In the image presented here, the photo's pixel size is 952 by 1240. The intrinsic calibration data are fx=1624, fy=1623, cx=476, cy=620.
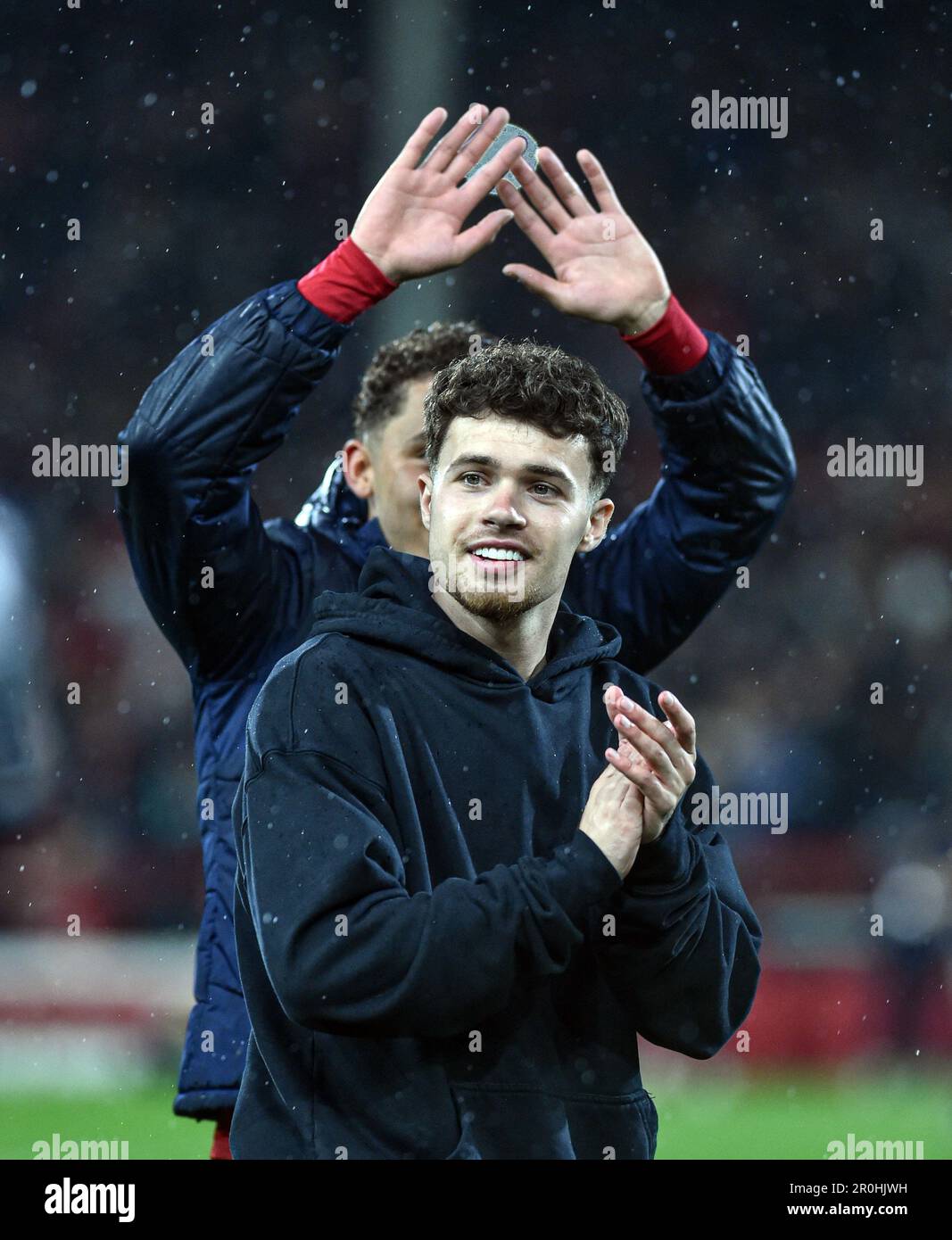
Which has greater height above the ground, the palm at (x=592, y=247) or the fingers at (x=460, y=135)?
the fingers at (x=460, y=135)

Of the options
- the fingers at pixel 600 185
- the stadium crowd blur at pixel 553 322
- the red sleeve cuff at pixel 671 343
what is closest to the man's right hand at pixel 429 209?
the fingers at pixel 600 185

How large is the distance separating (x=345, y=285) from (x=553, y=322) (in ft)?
22.2

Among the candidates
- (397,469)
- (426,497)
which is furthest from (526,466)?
(397,469)

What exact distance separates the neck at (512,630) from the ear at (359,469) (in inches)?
35.9

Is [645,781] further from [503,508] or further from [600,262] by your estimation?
[600,262]

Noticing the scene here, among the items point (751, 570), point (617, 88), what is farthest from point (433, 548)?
point (617, 88)

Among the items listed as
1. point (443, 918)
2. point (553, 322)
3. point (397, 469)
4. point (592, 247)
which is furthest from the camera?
point (553, 322)

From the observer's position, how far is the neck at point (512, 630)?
205 centimetres

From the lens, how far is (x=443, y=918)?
1760 millimetres

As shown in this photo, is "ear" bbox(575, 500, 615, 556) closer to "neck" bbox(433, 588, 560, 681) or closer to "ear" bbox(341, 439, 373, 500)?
"neck" bbox(433, 588, 560, 681)

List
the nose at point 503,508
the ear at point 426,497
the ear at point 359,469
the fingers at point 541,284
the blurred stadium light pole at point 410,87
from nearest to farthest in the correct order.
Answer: the nose at point 503,508, the ear at point 426,497, the fingers at point 541,284, the ear at point 359,469, the blurred stadium light pole at point 410,87

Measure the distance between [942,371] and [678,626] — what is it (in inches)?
291

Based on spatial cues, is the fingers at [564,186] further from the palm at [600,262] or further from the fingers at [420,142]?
the fingers at [420,142]

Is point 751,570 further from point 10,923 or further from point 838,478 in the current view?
point 10,923
